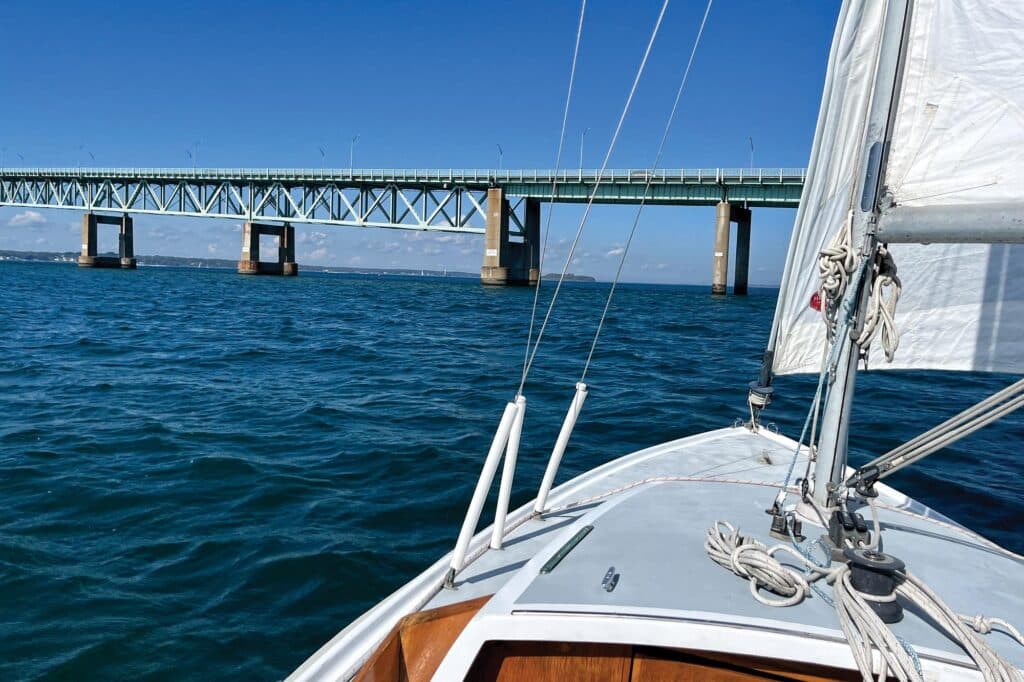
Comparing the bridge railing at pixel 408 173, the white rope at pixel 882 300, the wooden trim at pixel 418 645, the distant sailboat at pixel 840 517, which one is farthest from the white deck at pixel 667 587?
the bridge railing at pixel 408 173

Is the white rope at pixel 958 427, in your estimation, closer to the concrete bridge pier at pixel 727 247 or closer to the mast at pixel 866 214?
the mast at pixel 866 214

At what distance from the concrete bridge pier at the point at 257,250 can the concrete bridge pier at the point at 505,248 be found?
1314 inches

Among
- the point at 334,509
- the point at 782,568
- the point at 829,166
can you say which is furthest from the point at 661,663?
the point at 334,509

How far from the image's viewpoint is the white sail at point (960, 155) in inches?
123

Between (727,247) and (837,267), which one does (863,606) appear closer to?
(837,267)

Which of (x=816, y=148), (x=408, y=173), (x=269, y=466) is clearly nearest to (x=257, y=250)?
(x=408, y=173)

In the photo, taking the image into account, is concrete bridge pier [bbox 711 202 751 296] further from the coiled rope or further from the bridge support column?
the coiled rope

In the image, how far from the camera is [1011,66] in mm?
3254

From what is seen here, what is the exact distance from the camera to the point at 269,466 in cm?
730

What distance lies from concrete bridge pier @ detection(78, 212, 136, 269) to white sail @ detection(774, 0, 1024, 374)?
367 ft

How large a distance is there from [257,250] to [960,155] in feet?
305

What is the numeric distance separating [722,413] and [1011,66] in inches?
314

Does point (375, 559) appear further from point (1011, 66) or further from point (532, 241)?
point (532, 241)

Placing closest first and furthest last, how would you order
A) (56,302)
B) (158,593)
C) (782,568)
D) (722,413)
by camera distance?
(782,568), (158,593), (722,413), (56,302)
